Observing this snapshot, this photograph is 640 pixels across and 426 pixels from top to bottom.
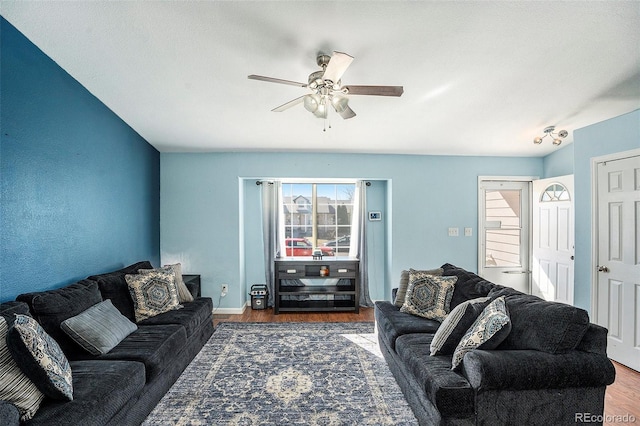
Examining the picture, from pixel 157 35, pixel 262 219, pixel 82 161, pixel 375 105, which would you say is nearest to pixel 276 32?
pixel 157 35

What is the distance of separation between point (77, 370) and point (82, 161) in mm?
1939

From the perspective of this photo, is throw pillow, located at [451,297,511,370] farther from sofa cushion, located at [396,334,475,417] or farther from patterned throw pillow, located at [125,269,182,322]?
patterned throw pillow, located at [125,269,182,322]

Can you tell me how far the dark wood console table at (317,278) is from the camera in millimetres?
4336

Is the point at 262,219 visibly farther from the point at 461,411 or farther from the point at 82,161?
the point at 461,411

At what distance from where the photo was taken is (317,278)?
436 cm

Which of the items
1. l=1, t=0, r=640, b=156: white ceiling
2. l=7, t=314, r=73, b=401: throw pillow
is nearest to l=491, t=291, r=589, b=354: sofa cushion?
l=1, t=0, r=640, b=156: white ceiling

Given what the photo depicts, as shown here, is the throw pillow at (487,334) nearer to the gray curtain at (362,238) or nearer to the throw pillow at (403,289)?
the throw pillow at (403,289)

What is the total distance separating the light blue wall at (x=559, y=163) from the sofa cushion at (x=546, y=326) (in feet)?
11.0

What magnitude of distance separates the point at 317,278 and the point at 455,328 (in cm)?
258

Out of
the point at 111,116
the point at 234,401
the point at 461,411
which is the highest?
the point at 111,116

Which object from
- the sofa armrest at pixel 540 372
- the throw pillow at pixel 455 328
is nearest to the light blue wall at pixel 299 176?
the throw pillow at pixel 455 328

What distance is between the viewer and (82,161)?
2814 mm

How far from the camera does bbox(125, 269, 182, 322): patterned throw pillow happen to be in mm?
2803

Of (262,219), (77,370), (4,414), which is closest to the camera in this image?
(4,414)
